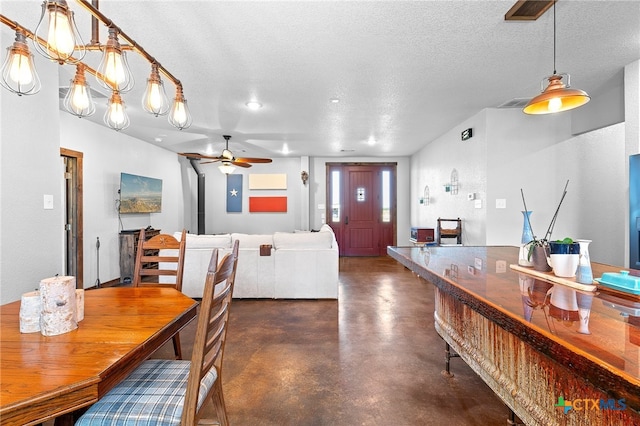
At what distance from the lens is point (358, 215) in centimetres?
766

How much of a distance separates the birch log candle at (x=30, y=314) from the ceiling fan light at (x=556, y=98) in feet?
9.50

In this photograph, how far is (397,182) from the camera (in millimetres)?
7625

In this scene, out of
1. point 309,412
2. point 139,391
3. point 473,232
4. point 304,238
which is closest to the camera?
point 139,391

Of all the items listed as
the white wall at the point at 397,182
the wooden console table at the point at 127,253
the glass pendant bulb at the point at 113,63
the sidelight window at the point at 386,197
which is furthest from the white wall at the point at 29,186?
the sidelight window at the point at 386,197

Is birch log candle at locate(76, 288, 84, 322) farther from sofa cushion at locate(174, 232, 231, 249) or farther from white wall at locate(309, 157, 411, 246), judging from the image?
white wall at locate(309, 157, 411, 246)

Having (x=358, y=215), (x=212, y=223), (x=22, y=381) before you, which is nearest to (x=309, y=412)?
(x=22, y=381)

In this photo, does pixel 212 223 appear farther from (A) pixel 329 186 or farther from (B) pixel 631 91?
(B) pixel 631 91

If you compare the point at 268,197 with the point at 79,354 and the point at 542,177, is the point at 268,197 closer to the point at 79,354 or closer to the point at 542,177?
the point at 542,177

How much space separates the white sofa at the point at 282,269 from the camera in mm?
3855

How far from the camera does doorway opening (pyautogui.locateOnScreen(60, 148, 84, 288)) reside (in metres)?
4.13

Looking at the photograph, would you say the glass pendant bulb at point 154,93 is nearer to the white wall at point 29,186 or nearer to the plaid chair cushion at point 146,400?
the plaid chair cushion at point 146,400

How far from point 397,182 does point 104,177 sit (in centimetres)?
632

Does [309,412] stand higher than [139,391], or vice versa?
[139,391]

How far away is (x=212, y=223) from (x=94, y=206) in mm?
3287
